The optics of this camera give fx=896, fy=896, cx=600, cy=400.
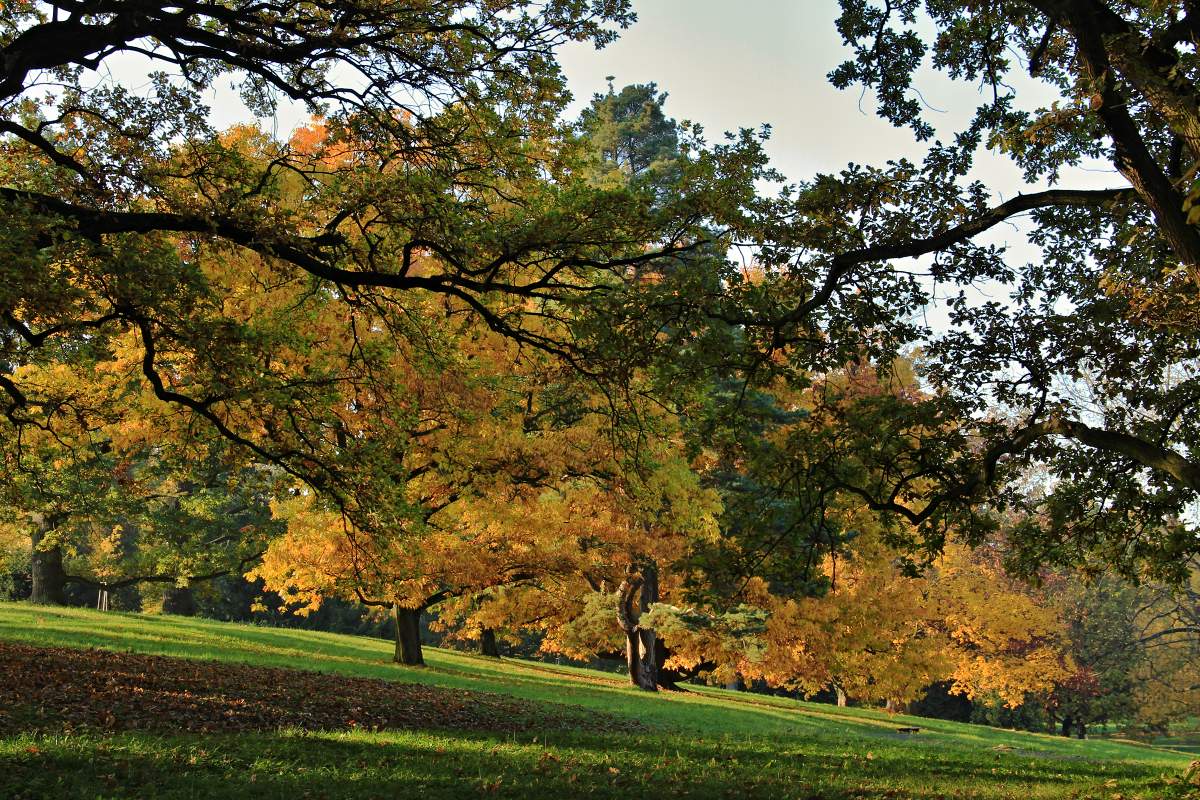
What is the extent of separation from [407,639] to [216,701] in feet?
35.9

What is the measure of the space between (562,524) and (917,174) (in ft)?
40.4

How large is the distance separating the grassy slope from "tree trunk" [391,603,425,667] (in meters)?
2.44

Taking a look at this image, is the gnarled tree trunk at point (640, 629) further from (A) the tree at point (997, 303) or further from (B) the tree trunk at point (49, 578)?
(B) the tree trunk at point (49, 578)

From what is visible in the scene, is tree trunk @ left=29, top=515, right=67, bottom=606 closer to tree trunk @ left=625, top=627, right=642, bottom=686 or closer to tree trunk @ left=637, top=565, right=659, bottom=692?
tree trunk @ left=625, top=627, right=642, bottom=686

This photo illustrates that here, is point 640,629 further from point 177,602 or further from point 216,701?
point 177,602

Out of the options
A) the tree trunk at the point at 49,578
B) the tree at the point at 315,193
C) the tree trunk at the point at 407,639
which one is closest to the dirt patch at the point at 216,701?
the tree at the point at 315,193

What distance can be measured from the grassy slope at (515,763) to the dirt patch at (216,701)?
→ 0.79m

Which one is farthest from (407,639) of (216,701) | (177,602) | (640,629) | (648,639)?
(177,602)

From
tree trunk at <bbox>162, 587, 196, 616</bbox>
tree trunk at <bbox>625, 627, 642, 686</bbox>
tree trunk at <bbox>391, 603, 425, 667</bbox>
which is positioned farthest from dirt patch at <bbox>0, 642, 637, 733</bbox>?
tree trunk at <bbox>162, 587, 196, 616</bbox>

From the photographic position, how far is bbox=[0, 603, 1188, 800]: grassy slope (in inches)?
293

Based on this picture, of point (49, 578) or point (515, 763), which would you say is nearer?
point (515, 763)

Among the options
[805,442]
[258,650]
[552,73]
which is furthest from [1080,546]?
[258,650]

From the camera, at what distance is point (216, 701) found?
10.9 meters

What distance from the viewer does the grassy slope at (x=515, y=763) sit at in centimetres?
744
